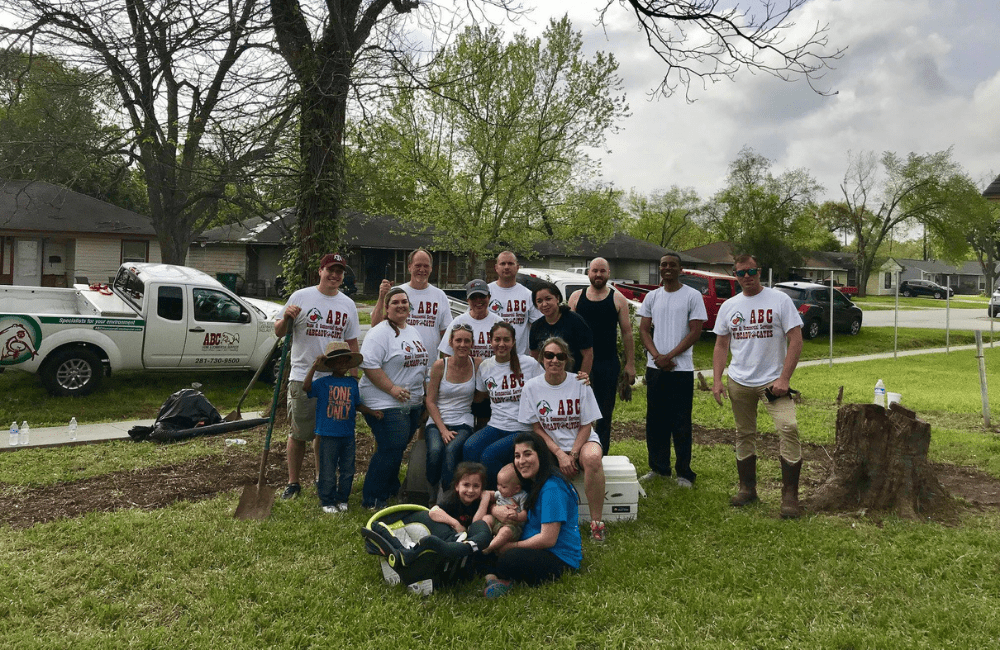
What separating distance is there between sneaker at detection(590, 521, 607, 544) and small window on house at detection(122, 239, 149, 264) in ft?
85.2

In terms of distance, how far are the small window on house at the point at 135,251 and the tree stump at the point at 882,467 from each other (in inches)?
1042

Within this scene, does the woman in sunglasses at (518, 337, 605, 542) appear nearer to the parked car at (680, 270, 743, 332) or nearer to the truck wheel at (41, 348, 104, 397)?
the truck wheel at (41, 348, 104, 397)

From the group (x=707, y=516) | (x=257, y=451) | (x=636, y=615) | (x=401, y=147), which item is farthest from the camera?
(x=401, y=147)

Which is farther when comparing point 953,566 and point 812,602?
point 953,566

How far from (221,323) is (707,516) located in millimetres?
7961

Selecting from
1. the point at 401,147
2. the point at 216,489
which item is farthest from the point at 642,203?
the point at 216,489

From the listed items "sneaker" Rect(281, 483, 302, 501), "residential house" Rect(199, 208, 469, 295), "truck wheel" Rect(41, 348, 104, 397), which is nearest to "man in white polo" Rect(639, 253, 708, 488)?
"sneaker" Rect(281, 483, 302, 501)

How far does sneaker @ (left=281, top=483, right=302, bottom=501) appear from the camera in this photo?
5922mm

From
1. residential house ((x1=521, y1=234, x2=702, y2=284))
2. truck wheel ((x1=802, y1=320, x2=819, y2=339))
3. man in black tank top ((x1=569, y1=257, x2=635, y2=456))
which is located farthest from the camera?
residential house ((x1=521, y1=234, x2=702, y2=284))

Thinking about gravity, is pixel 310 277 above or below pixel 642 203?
below

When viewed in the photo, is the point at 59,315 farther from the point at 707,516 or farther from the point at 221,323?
the point at 707,516

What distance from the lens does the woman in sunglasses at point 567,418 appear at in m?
5.08

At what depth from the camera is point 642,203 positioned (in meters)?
70.2

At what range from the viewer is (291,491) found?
5.97 metres
